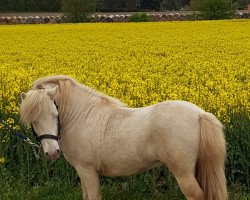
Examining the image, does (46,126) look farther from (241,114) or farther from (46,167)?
(241,114)

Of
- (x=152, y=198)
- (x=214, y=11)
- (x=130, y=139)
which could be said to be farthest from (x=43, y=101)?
(x=214, y=11)

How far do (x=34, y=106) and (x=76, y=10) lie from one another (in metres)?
51.5

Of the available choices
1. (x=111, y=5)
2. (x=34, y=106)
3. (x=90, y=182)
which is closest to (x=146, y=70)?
(x=90, y=182)

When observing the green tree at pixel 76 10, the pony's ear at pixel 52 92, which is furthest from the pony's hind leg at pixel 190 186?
the green tree at pixel 76 10

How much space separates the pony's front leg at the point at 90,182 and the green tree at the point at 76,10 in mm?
50711

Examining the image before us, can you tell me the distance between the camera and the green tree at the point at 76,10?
55.1m

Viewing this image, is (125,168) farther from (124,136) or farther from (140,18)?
(140,18)

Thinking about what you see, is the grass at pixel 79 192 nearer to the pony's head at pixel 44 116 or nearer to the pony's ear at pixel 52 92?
the pony's head at pixel 44 116

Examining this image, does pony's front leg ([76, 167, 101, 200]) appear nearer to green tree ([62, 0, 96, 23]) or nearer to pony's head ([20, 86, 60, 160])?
pony's head ([20, 86, 60, 160])

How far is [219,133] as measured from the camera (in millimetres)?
4582

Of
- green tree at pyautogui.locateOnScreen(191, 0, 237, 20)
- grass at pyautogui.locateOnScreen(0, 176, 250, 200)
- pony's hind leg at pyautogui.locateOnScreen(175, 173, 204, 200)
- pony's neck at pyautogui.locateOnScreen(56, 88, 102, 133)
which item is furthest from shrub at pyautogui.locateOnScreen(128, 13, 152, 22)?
pony's hind leg at pyautogui.locateOnScreen(175, 173, 204, 200)

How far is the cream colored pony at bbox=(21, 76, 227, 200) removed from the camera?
14.9ft

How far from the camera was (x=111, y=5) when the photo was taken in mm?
85500

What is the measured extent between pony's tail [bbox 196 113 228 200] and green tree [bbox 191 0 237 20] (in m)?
48.3
